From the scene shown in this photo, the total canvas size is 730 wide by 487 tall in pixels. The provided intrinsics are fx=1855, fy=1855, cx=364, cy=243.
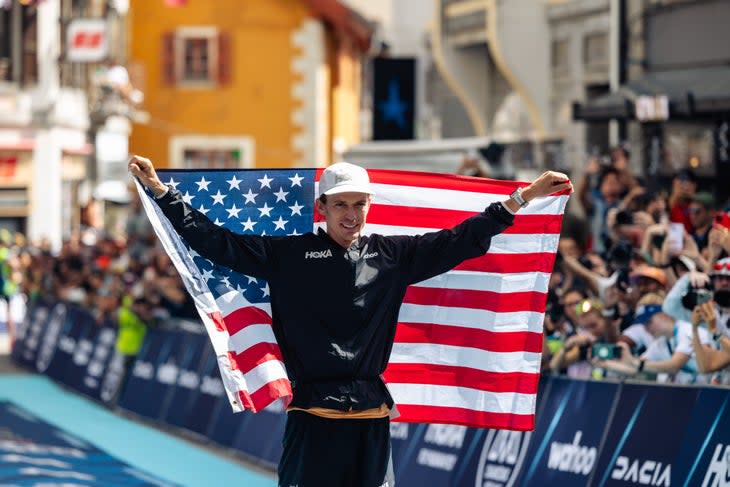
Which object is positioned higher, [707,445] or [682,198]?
[682,198]

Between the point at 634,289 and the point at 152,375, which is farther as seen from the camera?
the point at 152,375

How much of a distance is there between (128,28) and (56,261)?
17.8m

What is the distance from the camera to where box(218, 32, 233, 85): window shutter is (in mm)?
45062

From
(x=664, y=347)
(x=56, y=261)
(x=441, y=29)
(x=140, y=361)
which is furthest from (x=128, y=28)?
(x=664, y=347)

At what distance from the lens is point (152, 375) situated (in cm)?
2095

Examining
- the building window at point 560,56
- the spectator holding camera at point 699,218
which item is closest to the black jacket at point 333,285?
the spectator holding camera at point 699,218

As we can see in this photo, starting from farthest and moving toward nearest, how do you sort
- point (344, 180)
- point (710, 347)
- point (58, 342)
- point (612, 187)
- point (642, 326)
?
point (58, 342), point (612, 187), point (642, 326), point (710, 347), point (344, 180)

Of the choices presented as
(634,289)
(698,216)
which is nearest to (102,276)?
(698,216)

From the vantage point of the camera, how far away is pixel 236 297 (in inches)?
364

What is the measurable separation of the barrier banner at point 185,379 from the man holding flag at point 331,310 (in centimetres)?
1045

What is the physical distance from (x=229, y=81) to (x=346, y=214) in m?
37.2

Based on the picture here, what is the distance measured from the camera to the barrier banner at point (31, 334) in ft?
91.1

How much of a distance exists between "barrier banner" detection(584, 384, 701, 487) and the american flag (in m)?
1.64

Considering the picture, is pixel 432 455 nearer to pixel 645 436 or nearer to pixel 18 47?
pixel 645 436
